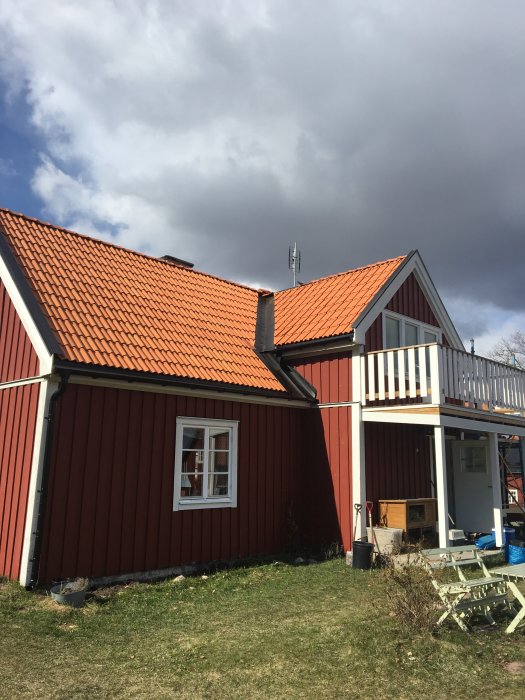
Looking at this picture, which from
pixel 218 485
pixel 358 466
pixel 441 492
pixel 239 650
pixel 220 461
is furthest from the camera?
pixel 358 466

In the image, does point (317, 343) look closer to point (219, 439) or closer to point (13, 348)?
point (219, 439)

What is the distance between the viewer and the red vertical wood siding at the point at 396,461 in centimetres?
1262

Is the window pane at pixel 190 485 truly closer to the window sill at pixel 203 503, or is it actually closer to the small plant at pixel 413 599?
the window sill at pixel 203 503

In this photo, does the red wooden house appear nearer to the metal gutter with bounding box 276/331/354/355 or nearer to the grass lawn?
the metal gutter with bounding box 276/331/354/355

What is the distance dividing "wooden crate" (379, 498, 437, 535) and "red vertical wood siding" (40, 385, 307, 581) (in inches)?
79.1

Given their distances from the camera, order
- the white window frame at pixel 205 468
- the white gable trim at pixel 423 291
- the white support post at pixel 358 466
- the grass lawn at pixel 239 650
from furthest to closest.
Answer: the white gable trim at pixel 423 291, the white support post at pixel 358 466, the white window frame at pixel 205 468, the grass lawn at pixel 239 650

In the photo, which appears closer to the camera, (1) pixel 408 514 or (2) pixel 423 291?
(1) pixel 408 514

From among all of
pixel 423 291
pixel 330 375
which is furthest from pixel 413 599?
pixel 423 291

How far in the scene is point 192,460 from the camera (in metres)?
10.7

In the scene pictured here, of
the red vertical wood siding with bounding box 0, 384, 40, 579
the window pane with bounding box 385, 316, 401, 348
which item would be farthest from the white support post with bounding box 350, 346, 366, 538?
the red vertical wood siding with bounding box 0, 384, 40, 579

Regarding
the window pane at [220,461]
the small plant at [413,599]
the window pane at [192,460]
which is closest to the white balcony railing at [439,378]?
the window pane at [220,461]

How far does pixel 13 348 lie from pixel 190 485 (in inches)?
153

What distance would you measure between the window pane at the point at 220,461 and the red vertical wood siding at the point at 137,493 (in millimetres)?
279

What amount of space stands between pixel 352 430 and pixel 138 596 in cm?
559
